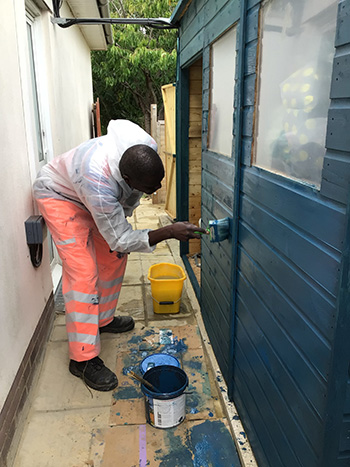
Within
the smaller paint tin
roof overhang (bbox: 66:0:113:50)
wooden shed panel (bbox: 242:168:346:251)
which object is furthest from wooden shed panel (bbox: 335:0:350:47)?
roof overhang (bbox: 66:0:113:50)

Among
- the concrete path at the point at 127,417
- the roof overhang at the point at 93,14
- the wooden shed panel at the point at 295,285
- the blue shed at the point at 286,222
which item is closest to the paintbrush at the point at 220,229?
the blue shed at the point at 286,222

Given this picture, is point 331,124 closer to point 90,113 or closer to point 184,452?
point 184,452

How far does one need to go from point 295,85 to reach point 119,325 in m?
2.46

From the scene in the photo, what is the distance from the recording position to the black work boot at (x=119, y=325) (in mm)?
3270

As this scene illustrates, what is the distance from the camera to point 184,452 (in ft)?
6.84

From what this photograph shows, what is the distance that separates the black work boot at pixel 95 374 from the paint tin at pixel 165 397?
1.25 ft

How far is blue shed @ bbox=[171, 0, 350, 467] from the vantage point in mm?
1138

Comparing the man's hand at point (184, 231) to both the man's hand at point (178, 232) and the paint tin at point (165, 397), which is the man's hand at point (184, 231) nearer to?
the man's hand at point (178, 232)

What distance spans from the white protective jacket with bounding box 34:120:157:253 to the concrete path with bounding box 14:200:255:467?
0.95 m

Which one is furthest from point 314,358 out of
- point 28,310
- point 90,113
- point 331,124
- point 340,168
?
point 90,113

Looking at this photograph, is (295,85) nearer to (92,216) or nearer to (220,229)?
(220,229)

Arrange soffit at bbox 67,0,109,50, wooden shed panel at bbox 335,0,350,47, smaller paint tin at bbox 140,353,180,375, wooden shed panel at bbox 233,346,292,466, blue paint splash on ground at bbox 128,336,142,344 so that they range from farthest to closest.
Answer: soffit at bbox 67,0,109,50 < blue paint splash on ground at bbox 128,336,142,344 < smaller paint tin at bbox 140,353,180,375 < wooden shed panel at bbox 233,346,292,466 < wooden shed panel at bbox 335,0,350,47

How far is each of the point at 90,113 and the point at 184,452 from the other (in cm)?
726

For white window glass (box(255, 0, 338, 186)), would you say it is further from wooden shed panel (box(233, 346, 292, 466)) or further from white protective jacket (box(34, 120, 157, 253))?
wooden shed panel (box(233, 346, 292, 466))
